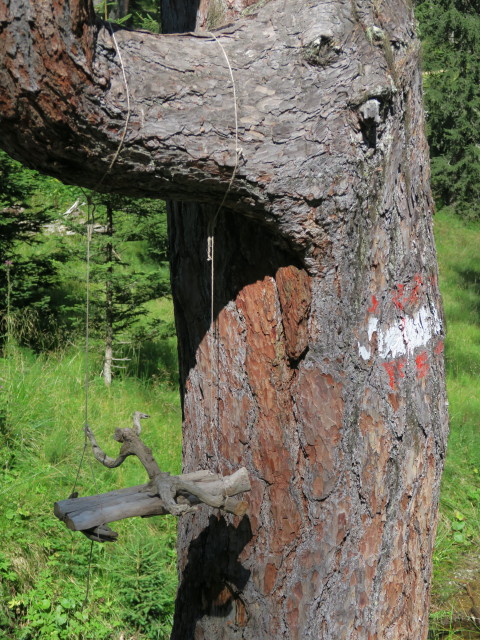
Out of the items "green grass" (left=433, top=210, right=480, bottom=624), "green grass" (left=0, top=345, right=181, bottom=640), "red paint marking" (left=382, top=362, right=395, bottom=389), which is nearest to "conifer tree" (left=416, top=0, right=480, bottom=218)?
"green grass" (left=433, top=210, right=480, bottom=624)

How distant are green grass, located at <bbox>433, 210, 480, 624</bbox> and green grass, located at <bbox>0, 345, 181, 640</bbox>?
1.87 metres

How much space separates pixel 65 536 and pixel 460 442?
365cm

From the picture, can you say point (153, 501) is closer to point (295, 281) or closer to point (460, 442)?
point (295, 281)

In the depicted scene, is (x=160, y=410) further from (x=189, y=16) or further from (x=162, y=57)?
(x=162, y=57)

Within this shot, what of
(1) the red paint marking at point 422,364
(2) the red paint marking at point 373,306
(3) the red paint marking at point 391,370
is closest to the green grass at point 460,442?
(1) the red paint marking at point 422,364

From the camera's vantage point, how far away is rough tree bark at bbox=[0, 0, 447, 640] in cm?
191

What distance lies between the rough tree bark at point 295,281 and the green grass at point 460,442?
9.20ft

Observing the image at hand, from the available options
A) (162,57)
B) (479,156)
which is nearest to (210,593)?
(162,57)

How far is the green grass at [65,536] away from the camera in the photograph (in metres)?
4.10

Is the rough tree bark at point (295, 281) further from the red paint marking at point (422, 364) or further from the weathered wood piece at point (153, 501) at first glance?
the weathered wood piece at point (153, 501)

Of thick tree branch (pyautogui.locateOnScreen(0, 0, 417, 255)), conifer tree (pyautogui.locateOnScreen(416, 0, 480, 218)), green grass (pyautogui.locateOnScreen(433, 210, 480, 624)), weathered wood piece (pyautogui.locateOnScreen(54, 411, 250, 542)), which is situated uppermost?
conifer tree (pyautogui.locateOnScreen(416, 0, 480, 218))

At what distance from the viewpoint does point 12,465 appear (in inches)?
199

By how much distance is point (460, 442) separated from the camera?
654 centimetres

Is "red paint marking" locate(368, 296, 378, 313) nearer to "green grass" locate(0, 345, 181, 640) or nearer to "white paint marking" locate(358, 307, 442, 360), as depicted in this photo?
"white paint marking" locate(358, 307, 442, 360)
